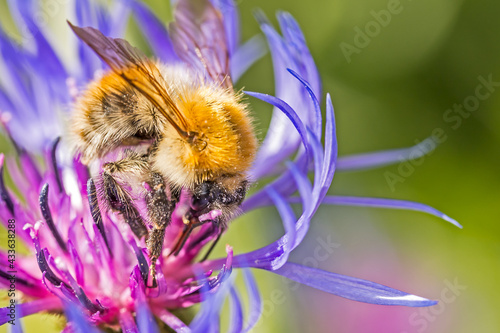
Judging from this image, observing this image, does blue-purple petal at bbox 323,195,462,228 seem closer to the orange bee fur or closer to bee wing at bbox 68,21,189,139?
the orange bee fur

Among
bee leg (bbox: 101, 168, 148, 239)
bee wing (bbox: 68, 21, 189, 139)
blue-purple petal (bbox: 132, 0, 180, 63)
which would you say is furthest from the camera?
blue-purple petal (bbox: 132, 0, 180, 63)

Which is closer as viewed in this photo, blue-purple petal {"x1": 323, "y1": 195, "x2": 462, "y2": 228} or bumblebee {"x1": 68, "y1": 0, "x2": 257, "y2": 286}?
bumblebee {"x1": 68, "y1": 0, "x2": 257, "y2": 286}

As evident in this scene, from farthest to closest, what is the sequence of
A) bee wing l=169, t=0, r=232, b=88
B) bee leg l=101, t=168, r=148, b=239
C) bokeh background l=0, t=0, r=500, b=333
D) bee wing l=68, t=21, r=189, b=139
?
bokeh background l=0, t=0, r=500, b=333 → bee wing l=169, t=0, r=232, b=88 → bee leg l=101, t=168, r=148, b=239 → bee wing l=68, t=21, r=189, b=139

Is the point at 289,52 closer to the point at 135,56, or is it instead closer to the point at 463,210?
the point at 135,56

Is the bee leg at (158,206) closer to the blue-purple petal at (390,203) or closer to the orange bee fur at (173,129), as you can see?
the orange bee fur at (173,129)

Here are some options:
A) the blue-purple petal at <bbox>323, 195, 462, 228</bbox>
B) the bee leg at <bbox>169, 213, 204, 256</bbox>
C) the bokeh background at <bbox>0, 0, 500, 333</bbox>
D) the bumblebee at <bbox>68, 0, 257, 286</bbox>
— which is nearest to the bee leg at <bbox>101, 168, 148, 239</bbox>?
the bumblebee at <bbox>68, 0, 257, 286</bbox>

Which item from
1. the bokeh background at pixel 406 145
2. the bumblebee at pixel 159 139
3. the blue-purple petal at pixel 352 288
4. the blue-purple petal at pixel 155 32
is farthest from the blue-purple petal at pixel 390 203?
the blue-purple petal at pixel 155 32

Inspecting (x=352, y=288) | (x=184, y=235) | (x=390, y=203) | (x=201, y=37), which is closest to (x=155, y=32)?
(x=201, y=37)

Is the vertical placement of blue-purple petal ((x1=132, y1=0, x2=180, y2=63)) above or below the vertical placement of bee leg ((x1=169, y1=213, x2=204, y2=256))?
above
